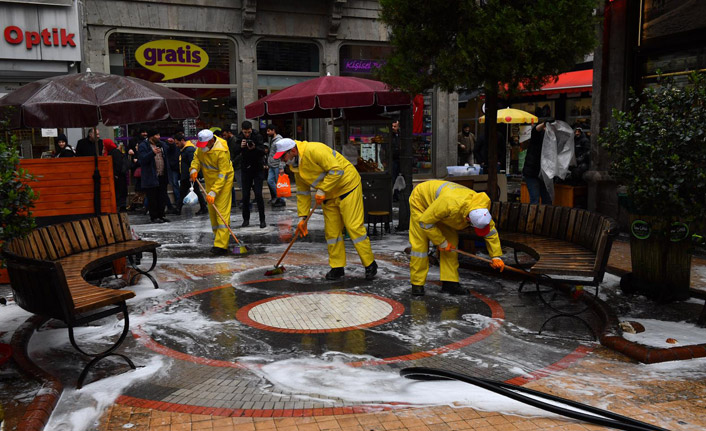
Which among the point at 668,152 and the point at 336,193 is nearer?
the point at 668,152

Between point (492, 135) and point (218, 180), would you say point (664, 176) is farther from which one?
point (218, 180)

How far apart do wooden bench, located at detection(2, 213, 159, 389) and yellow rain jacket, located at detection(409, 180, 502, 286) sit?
3.01 metres

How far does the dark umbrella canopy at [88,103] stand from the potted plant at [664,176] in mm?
5220

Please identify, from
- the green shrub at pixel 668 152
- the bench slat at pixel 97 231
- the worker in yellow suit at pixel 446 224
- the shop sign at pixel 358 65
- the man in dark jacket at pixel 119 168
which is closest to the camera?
the green shrub at pixel 668 152

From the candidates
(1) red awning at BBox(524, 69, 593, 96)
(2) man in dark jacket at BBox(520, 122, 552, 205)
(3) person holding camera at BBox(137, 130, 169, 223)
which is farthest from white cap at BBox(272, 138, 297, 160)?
(1) red awning at BBox(524, 69, 593, 96)

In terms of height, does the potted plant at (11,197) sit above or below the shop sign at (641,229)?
above

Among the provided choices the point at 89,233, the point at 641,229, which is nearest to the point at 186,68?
the point at 89,233

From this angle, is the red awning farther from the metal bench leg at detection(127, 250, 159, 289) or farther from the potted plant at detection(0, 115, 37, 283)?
the potted plant at detection(0, 115, 37, 283)

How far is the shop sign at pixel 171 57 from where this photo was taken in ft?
54.9

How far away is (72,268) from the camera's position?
20.0ft

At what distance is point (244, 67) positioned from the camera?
58.1ft

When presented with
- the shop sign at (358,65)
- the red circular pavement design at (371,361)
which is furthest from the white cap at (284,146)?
the shop sign at (358,65)

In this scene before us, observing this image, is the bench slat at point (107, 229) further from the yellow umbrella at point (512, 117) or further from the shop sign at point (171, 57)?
the yellow umbrella at point (512, 117)

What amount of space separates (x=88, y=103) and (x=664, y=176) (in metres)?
6.25
